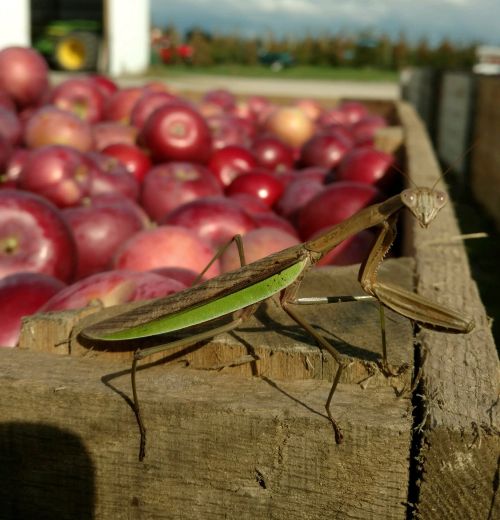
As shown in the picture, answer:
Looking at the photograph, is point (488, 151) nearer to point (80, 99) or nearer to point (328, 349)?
point (80, 99)

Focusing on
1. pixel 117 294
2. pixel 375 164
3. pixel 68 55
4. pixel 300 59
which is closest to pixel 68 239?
pixel 117 294

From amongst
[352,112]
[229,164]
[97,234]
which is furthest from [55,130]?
[352,112]

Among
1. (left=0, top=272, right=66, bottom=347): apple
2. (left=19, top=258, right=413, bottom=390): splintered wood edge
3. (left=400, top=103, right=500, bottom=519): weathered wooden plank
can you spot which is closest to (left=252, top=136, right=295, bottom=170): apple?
(left=0, top=272, right=66, bottom=347): apple

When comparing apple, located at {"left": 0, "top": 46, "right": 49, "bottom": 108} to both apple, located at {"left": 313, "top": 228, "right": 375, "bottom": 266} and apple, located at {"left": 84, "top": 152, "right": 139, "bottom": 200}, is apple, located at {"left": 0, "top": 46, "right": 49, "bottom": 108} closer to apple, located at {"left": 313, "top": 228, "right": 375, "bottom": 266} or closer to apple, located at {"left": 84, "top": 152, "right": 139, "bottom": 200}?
apple, located at {"left": 84, "top": 152, "right": 139, "bottom": 200}

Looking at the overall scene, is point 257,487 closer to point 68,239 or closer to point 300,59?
point 68,239

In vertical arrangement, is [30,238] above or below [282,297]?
below

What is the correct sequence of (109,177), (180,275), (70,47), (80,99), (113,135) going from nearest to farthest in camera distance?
(180,275) < (109,177) < (113,135) < (80,99) < (70,47)

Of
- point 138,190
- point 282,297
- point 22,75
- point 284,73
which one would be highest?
point 22,75
